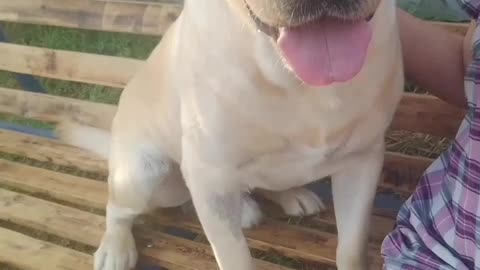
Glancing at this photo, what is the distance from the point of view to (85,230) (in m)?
1.57

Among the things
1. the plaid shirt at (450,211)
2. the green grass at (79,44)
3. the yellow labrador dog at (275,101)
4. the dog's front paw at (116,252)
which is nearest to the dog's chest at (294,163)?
the yellow labrador dog at (275,101)

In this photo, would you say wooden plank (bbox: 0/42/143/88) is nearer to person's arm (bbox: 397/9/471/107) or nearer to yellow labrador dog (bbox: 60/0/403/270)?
yellow labrador dog (bbox: 60/0/403/270)

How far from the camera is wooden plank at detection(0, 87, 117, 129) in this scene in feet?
6.12

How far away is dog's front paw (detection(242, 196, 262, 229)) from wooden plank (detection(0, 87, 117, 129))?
51 cm

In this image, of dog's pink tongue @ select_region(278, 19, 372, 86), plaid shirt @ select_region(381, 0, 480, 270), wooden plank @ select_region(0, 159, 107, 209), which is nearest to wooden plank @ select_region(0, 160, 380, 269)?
wooden plank @ select_region(0, 159, 107, 209)

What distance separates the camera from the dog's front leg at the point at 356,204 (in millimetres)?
1164

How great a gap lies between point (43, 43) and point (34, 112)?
24 centimetres

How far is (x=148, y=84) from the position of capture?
1.38 metres

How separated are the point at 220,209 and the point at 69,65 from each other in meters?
0.89

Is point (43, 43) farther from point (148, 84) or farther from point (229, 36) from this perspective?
point (229, 36)

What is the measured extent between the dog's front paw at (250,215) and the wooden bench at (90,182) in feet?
0.06

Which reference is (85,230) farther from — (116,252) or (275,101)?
(275,101)

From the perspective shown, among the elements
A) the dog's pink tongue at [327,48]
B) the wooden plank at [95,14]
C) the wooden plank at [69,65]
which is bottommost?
the wooden plank at [69,65]

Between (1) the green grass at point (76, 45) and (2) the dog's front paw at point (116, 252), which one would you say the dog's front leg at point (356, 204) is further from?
(1) the green grass at point (76, 45)
